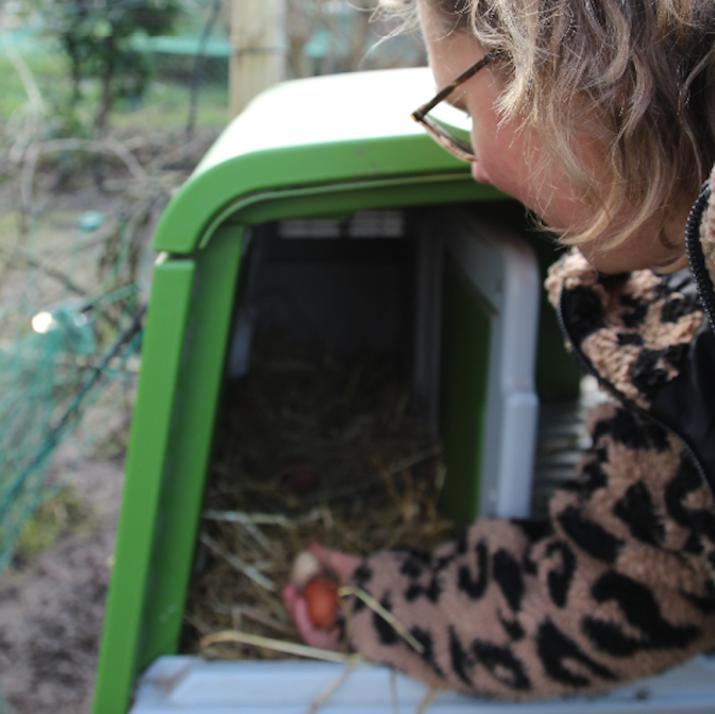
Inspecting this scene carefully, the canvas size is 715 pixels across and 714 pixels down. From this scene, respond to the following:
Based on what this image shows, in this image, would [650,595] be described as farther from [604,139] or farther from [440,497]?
[440,497]

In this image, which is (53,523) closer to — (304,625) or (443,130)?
(304,625)

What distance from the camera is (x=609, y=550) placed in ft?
3.25

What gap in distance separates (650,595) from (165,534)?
0.54 metres

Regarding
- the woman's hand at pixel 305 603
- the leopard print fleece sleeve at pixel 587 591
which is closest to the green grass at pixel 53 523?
the woman's hand at pixel 305 603

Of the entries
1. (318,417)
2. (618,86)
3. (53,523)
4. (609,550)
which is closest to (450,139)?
(618,86)

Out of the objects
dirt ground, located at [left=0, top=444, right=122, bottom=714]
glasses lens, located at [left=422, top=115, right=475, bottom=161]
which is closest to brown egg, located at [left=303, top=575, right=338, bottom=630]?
glasses lens, located at [left=422, top=115, right=475, bottom=161]

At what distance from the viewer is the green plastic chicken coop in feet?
3.17

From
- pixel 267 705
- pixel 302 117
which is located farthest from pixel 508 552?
pixel 302 117

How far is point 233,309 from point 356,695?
18.8 inches

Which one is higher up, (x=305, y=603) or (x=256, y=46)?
(x=256, y=46)

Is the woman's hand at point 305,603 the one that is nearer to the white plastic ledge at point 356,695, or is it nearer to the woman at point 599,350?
the woman at point 599,350

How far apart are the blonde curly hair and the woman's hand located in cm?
68

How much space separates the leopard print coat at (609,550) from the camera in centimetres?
90

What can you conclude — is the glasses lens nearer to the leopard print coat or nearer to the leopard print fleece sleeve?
the leopard print coat
